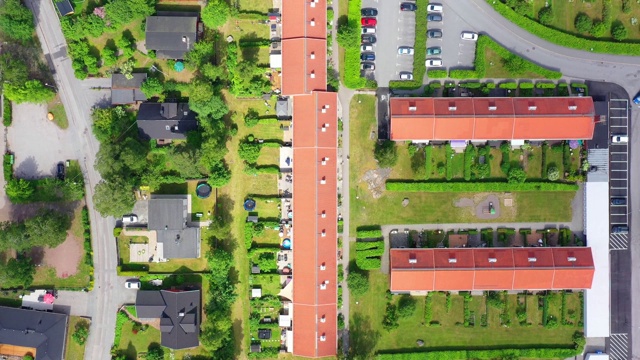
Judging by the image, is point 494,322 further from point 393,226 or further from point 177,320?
point 177,320

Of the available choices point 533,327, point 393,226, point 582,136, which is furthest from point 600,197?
point 393,226

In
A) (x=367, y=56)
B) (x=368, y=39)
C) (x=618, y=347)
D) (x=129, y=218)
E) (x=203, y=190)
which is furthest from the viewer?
(x=618, y=347)

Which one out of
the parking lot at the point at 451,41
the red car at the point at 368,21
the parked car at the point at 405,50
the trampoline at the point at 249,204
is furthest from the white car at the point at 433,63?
the trampoline at the point at 249,204

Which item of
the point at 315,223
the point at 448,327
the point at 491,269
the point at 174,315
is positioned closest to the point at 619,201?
the point at 491,269

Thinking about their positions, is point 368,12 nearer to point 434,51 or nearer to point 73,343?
point 434,51

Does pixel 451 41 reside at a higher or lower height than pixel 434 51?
higher
